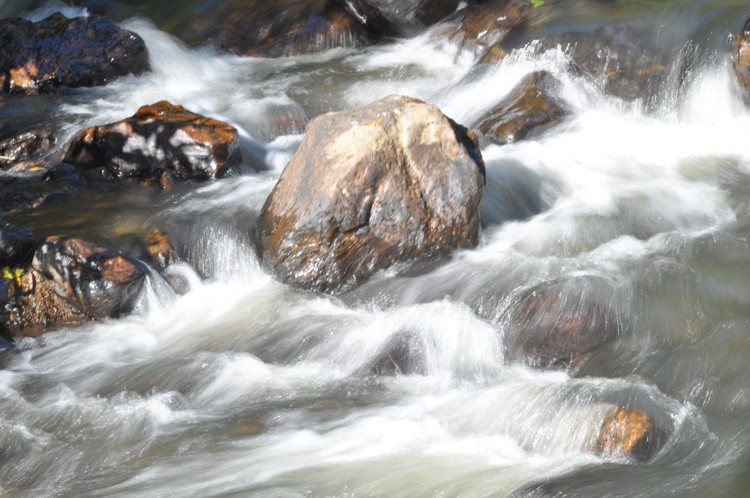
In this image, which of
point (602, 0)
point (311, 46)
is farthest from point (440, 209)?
point (311, 46)

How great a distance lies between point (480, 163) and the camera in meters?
7.11

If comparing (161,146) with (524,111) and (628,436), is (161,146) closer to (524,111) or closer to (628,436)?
(524,111)

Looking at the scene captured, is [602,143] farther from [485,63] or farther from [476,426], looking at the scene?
[476,426]

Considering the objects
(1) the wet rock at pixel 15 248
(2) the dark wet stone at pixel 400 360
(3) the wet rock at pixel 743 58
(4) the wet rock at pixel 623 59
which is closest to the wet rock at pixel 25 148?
(1) the wet rock at pixel 15 248

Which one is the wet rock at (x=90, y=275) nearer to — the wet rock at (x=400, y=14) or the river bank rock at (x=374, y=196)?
the river bank rock at (x=374, y=196)

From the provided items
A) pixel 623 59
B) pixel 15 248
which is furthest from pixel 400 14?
pixel 15 248

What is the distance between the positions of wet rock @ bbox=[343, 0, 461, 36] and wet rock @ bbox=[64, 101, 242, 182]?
3.74m

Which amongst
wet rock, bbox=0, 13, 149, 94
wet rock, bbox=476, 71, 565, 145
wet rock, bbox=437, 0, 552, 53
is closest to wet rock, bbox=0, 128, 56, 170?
wet rock, bbox=0, 13, 149, 94

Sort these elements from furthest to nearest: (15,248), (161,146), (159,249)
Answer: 1. (161,146)
2. (159,249)
3. (15,248)

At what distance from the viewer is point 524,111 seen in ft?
30.5

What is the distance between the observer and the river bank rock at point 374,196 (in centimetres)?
679

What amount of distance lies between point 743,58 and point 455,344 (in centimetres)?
488

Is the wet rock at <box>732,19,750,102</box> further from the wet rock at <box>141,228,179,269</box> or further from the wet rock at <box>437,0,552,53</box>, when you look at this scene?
the wet rock at <box>141,228,179,269</box>

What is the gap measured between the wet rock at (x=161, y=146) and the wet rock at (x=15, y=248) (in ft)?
5.37
